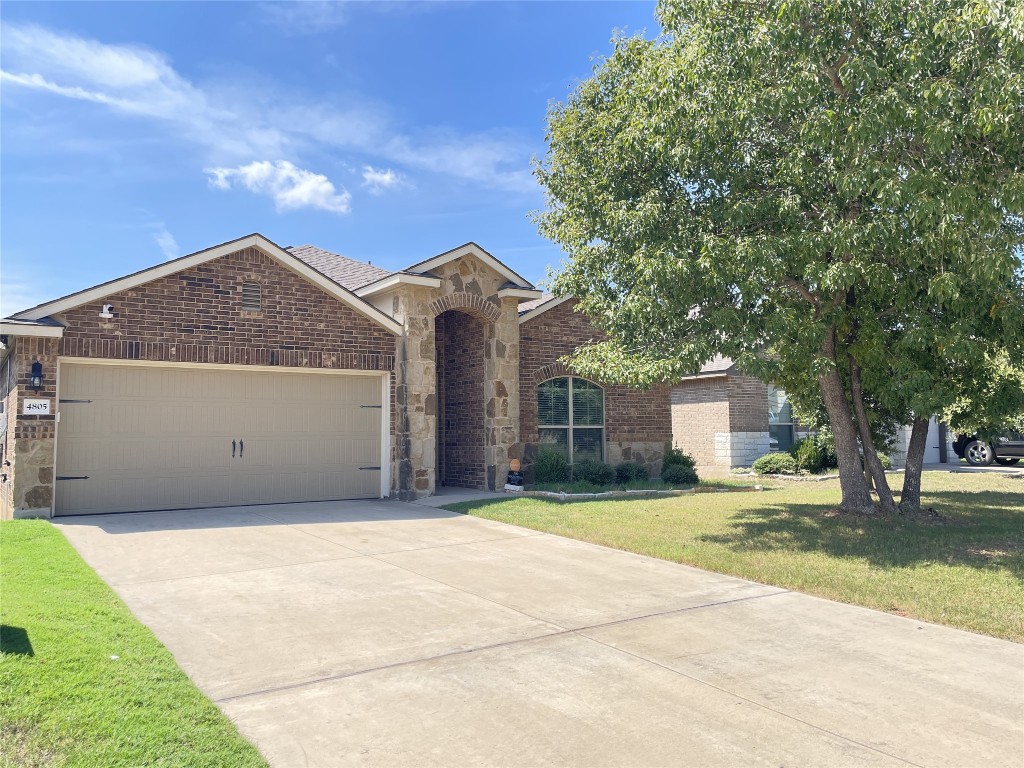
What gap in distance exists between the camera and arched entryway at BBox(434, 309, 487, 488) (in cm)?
1669

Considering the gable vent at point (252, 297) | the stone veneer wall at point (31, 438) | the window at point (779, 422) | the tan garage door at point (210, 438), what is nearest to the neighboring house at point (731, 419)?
the window at point (779, 422)

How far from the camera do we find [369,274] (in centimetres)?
1697

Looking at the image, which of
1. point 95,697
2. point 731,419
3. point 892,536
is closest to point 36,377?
point 95,697

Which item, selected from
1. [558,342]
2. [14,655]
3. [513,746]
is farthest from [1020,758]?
[558,342]

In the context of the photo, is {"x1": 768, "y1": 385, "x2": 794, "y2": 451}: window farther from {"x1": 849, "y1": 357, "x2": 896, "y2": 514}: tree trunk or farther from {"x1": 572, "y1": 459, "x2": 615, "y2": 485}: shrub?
{"x1": 849, "y1": 357, "x2": 896, "y2": 514}: tree trunk

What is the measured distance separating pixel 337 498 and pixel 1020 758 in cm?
1223

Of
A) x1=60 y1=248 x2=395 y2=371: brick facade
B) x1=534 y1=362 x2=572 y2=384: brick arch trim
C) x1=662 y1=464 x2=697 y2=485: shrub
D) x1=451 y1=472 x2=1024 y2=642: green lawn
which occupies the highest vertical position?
x1=60 y1=248 x2=395 y2=371: brick facade

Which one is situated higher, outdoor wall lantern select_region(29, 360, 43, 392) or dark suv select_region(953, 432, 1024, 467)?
outdoor wall lantern select_region(29, 360, 43, 392)

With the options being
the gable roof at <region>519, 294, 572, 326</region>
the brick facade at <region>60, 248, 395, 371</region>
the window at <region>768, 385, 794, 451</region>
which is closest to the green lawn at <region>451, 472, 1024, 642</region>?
the brick facade at <region>60, 248, 395, 371</region>

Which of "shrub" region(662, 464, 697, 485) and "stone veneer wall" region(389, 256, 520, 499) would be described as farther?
"shrub" region(662, 464, 697, 485)

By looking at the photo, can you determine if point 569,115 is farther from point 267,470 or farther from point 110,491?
point 110,491

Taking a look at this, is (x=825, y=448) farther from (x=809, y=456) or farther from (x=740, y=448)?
(x=740, y=448)

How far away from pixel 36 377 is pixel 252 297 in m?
3.57

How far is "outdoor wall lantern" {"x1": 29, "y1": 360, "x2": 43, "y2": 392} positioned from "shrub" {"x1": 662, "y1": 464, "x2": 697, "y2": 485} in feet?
41.8
